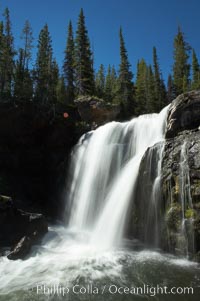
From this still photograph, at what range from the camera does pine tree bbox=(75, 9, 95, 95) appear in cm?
3391

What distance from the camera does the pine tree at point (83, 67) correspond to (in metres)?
33.9

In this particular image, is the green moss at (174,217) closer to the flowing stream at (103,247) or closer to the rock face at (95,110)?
the flowing stream at (103,247)

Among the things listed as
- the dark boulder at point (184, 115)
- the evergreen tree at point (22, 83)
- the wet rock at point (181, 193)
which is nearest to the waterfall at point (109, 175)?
the wet rock at point (181, 193)

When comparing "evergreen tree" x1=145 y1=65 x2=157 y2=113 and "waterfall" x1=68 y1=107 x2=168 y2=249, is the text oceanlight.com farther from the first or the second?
"evergreen tree" x1=145 y1=65 x2=157 y2=113

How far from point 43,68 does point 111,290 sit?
3092 cm

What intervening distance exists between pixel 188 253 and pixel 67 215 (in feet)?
32.8

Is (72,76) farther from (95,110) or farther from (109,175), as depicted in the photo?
(109,175)

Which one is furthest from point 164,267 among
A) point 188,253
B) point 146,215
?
point 146,215

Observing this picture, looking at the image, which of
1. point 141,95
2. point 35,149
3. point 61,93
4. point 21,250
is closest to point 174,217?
point 21,250

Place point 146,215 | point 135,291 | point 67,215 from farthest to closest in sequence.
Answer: point 67,215, point 146,215, point 135,291

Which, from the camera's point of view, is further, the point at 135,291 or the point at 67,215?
the point at 67,215

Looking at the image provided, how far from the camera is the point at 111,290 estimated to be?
801 centimetres

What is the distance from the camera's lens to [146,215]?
1263cm

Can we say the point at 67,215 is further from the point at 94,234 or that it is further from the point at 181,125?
the point at 181,125
